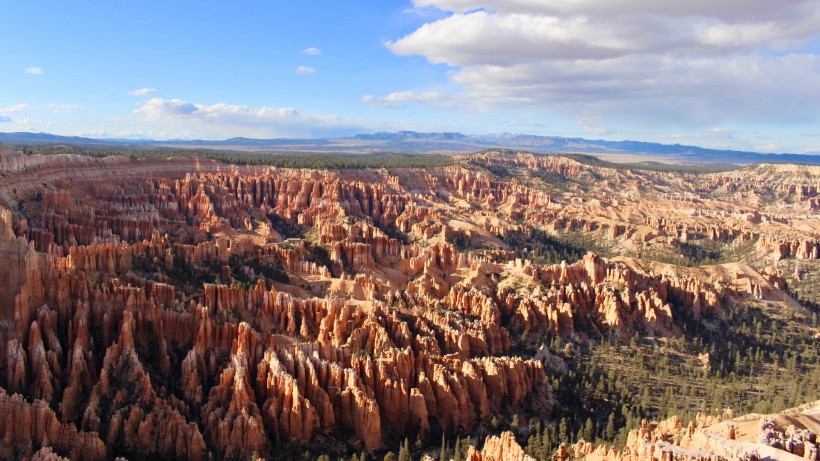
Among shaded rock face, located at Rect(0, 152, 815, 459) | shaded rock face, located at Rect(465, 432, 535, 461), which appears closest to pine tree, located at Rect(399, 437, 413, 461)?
shaded rock face, located at Rect(0, 152, 815, 459)

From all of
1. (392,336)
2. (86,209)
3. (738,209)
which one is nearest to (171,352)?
(392,336)

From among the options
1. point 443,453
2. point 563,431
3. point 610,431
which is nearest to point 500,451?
point 443,453

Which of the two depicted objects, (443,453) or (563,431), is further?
(563,431)

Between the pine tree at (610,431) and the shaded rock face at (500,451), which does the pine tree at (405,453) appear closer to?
the shaded rock face at (500,451)

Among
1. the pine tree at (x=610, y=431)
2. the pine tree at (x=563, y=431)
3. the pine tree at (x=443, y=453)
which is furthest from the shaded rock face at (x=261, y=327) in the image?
the pine tree at (x=610, y=431)

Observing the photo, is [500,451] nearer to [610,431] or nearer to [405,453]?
[405,453]

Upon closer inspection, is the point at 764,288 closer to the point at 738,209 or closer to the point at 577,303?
the point at 577,303

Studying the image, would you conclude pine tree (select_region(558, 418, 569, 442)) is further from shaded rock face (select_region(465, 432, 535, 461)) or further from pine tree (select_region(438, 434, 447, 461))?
shaded rock face (select_region(465, 432, 535, 461))

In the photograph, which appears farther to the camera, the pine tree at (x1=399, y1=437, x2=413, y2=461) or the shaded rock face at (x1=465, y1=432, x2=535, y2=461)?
the pine tree at (x1=399, y1=437, x2=413, y2=461)

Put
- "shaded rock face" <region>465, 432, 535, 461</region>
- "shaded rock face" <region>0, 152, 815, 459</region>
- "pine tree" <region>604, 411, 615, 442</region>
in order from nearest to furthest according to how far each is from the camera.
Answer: "shaded rock face" <region>465, 432, 535, 461</region> → "shaded rock face" <region>0, 152, 815, 459</region> → "pine tree" <region>604, 411, 615, 442</region>

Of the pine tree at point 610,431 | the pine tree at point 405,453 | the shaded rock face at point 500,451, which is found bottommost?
the pine tree at point 610,431
